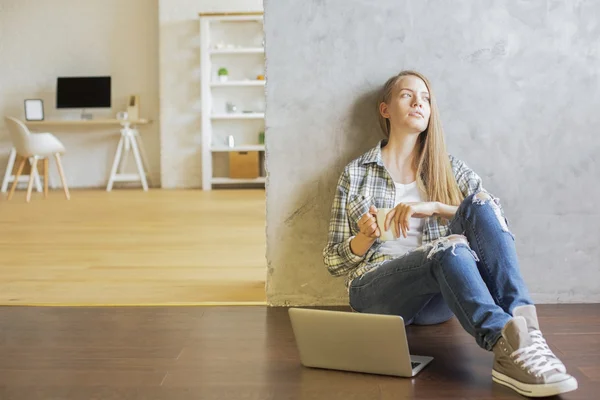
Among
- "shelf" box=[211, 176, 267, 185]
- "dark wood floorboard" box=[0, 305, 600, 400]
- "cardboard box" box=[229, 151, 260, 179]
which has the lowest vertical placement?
"shelf" box=[211, 176, 267, 185]

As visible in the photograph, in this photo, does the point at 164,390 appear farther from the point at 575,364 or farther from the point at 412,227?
the point at 575,364

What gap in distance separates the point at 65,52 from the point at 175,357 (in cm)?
700

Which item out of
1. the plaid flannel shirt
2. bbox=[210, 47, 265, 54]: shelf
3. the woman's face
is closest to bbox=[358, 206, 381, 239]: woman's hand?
the plaid flannel shirt

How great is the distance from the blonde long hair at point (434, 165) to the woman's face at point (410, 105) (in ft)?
0.07

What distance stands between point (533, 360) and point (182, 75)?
22.3 ft

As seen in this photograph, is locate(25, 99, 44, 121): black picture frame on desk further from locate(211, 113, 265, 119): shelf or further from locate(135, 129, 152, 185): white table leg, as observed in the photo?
locate(211, 113, 265, 119): shelf

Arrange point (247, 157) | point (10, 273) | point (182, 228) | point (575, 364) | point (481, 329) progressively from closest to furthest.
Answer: point (481, 329), point (575, 364), point (10, 273), point (182, 228), point (247, 157)

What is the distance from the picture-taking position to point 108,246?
394 cm

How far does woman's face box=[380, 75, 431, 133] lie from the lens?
2162 mm

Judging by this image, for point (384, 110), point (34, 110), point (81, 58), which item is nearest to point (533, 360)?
point (384, 110)

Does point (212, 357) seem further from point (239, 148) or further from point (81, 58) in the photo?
point (81, 58)

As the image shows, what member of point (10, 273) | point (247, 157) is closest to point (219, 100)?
point (247, 157)

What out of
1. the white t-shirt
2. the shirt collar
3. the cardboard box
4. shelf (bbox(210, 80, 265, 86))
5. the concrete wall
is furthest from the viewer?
the cardboard box

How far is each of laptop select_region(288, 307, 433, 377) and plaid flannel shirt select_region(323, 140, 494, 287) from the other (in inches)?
13.3
